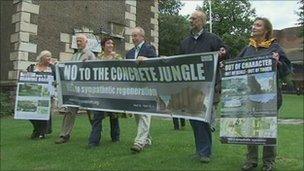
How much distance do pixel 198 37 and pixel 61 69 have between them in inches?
130

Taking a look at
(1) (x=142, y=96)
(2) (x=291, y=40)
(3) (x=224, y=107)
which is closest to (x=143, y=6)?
(1) (x=142, y=96)

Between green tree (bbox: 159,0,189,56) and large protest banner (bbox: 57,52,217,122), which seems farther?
green tree (bbox: 159,0,189,56)

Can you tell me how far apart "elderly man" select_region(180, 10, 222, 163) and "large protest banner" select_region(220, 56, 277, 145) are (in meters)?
0.67

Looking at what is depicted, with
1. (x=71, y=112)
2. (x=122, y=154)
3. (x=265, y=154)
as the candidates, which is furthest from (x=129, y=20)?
(x=265, y=154)

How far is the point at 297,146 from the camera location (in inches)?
409

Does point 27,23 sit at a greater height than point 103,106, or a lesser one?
greater

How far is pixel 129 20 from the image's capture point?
1934 centimetres

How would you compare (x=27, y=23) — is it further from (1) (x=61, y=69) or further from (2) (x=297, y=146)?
(2) (x=297, y=146)

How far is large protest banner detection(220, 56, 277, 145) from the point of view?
22.2 ft

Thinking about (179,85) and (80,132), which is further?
(80,132)

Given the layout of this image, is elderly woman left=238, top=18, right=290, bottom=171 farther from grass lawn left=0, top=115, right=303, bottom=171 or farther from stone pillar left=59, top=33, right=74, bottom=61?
stone pillar left=59, top=33, right=74, bottom=61

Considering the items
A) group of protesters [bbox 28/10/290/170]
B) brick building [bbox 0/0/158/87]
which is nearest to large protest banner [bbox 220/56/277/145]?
group of protesters [bbox 28/10/290/170]

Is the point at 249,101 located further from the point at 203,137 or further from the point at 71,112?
the point at 71,112

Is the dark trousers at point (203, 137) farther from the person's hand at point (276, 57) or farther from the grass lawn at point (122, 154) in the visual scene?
the person's hand at point (276, 57)
